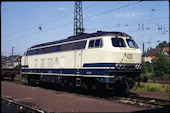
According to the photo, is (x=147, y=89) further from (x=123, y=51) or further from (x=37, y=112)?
(x=37, y=112)

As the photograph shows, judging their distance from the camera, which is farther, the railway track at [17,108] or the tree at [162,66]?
the tree at [162,66]

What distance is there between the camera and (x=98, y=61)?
1293cm

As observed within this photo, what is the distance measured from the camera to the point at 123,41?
44.5 feet

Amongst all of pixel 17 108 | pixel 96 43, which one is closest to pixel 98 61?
pixel 96 43

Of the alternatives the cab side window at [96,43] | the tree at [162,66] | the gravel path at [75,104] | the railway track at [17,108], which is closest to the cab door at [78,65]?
the cab side window at [96,43]

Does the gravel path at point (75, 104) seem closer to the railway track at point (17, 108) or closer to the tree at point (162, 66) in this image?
the railway track at point (17, 108)

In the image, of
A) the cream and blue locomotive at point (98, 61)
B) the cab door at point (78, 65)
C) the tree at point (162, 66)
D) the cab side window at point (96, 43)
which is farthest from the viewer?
the tree at point (162, 66)

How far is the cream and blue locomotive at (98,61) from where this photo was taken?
40.9 ft

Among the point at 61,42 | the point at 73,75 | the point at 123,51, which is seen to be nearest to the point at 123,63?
the point at 123,51

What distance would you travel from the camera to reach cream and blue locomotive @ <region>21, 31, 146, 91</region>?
1246 cm

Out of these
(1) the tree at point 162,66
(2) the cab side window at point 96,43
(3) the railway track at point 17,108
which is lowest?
(3) the railway track at point 17,108

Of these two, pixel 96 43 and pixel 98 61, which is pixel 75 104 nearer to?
pixel 98 61

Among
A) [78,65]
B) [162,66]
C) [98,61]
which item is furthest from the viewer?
[162,66]

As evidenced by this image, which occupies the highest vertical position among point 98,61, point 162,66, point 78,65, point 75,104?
point 98,61
